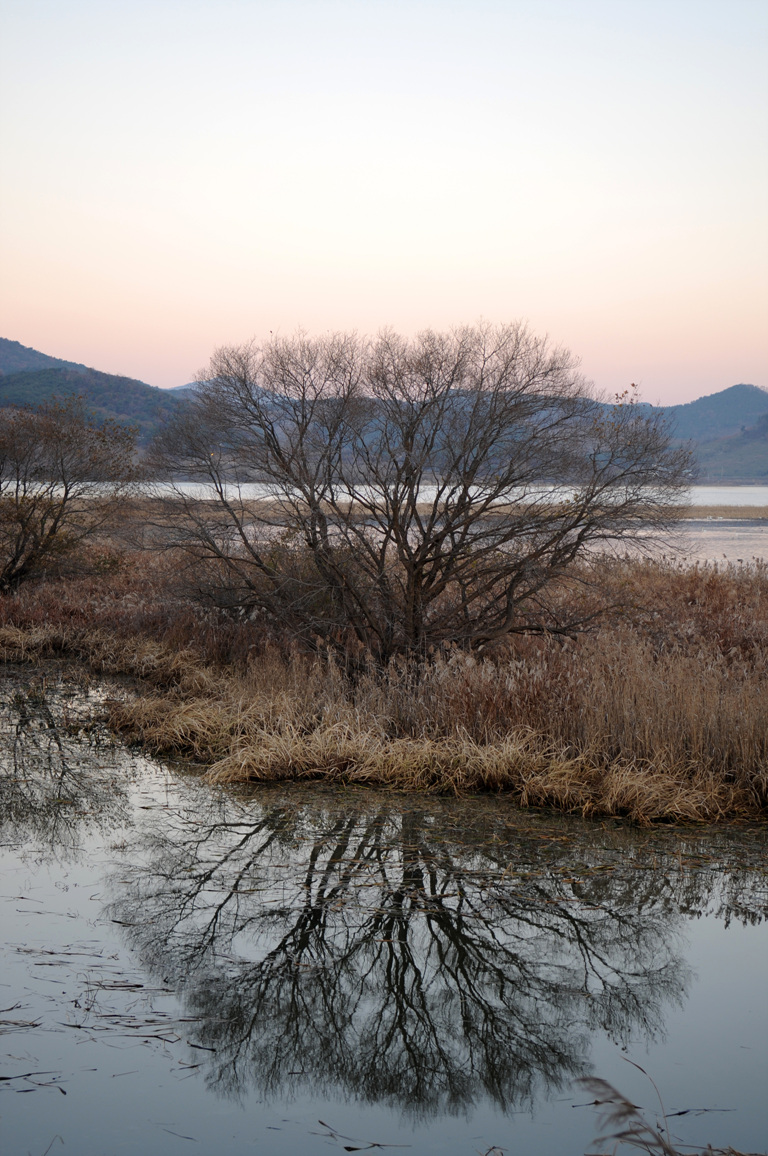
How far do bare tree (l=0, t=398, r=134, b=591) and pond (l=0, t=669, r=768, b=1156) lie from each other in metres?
11.0

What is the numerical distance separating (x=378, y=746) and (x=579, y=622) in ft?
14.0

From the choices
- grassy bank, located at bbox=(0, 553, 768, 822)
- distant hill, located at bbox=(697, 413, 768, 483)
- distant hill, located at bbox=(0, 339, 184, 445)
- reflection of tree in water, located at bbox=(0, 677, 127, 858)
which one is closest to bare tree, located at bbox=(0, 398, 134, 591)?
grassy bank, located at bbox=(0, 553, 768, 822)

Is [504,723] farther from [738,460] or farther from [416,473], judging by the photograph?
[738,460]

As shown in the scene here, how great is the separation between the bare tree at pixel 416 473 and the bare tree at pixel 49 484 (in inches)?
271

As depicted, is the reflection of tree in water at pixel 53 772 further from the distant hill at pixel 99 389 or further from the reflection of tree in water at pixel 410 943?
the distant hill at pixel 99 389

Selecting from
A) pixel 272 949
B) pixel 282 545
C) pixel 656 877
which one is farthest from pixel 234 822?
pixel 282 545

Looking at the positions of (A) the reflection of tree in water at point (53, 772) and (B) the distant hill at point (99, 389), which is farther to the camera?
(B) the distant hill at point (99, 389)

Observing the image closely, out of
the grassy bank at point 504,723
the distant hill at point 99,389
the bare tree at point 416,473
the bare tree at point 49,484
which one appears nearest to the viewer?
the grassy bank at point 504,723

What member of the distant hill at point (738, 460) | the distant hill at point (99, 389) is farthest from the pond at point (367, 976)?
the distant hill at point (738, 460)

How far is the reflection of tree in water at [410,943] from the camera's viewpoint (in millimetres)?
3914

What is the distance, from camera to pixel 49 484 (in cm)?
1755

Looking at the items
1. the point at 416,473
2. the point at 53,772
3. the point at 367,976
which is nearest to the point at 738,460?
the point at 416,473

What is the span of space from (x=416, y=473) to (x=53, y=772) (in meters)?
5.16

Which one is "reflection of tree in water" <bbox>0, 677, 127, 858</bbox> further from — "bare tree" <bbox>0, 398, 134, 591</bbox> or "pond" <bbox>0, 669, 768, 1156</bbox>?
"bare tree" <bbox>0, 398, 134, 591</bbox>
